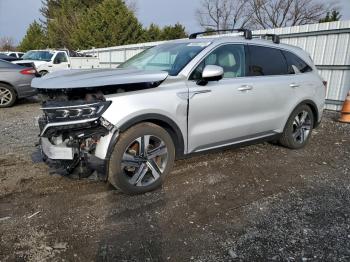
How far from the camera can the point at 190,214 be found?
10.9ft

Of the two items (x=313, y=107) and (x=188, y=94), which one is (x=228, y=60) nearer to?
(x=188, y=94)

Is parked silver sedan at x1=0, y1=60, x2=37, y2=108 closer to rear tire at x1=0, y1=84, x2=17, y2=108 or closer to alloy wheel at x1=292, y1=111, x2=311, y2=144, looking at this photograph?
rear tire at x1=0, y1=84, x2=17, y2=108

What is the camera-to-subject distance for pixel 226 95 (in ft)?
13.5

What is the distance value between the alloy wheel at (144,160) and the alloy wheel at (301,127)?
2.77 meters

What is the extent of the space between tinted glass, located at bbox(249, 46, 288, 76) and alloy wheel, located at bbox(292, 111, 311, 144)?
0.90 metres

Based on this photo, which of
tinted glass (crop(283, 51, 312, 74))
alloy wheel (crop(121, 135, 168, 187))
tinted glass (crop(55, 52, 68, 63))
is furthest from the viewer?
tinted glass (crop(55, 52, 68, 63))

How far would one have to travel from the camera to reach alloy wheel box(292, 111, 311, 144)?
5468 mm

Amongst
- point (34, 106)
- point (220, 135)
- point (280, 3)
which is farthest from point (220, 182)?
point (280, 3)

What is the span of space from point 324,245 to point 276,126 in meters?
2.45

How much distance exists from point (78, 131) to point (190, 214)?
4.68 feet

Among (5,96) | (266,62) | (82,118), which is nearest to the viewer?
(82,118)

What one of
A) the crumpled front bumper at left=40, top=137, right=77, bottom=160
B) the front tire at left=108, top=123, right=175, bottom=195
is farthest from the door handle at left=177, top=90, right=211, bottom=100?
the crumpled front bumper at left=40, top=137, right=77, bottom=160

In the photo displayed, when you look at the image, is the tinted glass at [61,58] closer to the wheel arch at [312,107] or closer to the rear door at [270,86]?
the rear door at [270,86]

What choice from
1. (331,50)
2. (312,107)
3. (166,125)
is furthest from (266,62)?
(331,50)
